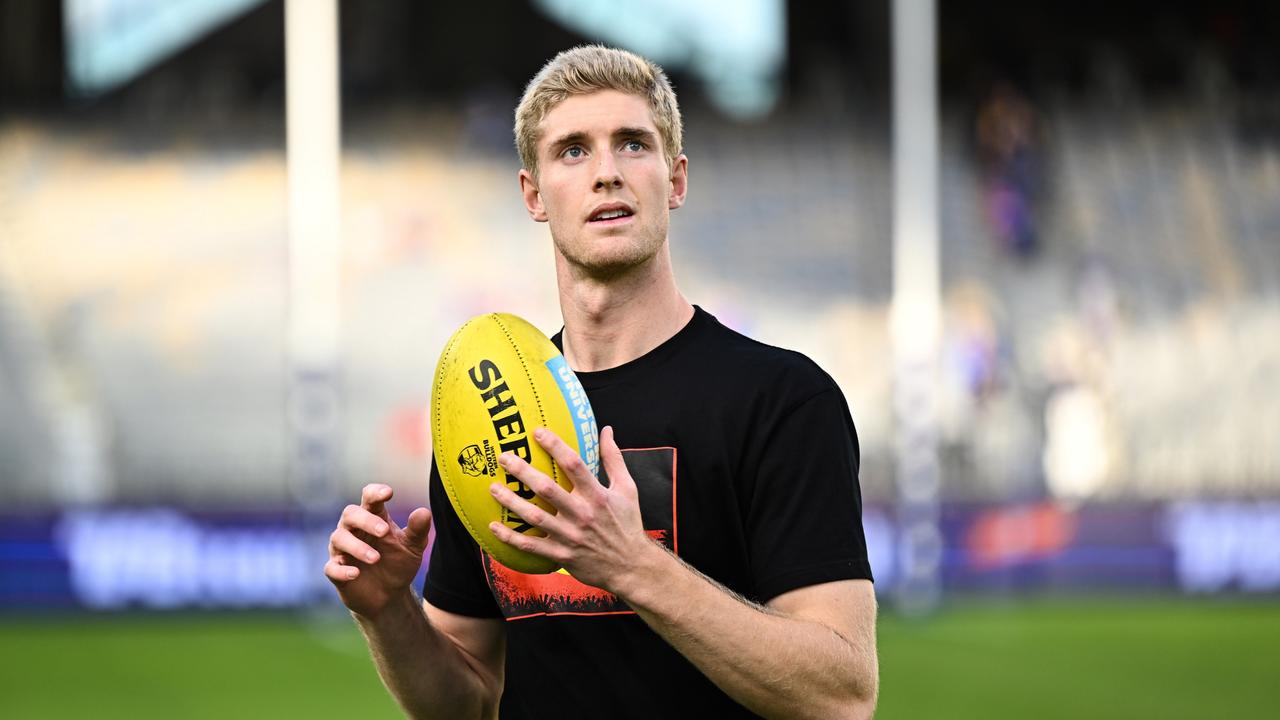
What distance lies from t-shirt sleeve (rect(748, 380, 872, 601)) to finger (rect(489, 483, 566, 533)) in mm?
429

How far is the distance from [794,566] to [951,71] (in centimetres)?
1732

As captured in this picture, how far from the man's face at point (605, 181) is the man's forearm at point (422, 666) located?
646 millimetres

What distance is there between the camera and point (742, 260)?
18.3 m

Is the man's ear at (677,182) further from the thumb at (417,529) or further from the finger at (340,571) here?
the finger at (340,571)

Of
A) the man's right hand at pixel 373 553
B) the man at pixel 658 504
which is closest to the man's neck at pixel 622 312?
the man at pixel 658 504

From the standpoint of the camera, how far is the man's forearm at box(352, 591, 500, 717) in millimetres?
2666

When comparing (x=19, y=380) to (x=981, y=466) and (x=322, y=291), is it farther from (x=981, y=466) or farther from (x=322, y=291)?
(x=981, y=466)

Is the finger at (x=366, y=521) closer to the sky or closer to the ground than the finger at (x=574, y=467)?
closer to the ground

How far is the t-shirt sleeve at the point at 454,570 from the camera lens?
2.81 meters

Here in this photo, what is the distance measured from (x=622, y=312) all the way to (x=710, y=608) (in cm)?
59

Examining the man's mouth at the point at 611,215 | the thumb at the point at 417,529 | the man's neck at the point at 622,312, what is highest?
the man's mouth at the point at 611,215

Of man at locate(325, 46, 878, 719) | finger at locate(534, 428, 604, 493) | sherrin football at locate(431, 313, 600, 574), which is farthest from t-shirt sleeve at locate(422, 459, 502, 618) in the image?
finger at locate(534, 428, 604, 493)

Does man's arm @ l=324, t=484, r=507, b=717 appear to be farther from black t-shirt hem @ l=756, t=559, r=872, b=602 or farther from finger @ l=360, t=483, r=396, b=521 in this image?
black t-shirt hem @ l=756, t=559, r=872, b=602

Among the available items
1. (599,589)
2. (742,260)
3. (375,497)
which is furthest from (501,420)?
(742,260)
